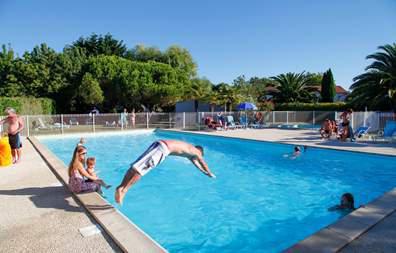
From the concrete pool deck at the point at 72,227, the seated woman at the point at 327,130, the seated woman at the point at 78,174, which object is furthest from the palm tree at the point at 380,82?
the seated woman at the point at 78,174

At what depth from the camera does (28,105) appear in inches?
869

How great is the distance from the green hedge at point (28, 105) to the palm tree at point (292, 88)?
24.9 m

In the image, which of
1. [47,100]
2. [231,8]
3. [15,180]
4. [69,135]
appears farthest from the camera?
[47,100]

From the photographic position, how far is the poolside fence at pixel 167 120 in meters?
15.5

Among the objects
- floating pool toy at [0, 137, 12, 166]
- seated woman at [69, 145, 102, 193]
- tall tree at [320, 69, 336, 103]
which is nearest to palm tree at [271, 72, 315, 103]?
tall tree at [320, 69, 336, 103]

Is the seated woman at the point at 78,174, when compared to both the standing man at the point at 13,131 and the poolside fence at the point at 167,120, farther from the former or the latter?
the poolside fence at the point at 167,120

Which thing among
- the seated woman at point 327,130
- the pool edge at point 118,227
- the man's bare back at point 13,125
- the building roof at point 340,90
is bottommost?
the pool edge at point 118,227

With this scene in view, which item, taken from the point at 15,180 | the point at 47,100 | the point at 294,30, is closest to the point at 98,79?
the point at 47,100

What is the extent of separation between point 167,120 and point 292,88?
685 inches

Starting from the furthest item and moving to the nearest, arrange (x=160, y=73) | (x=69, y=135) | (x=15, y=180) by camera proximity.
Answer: (x=160, y=73)
(x=69, y=135)
(x=15, y=180)

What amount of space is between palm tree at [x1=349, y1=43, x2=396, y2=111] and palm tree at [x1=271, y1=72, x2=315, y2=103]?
11.0 metres

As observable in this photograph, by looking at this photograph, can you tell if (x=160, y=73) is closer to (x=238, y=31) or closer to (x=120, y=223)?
(x=238, y=31)

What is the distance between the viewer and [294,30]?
14.9m

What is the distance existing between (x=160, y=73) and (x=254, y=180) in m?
21.8
